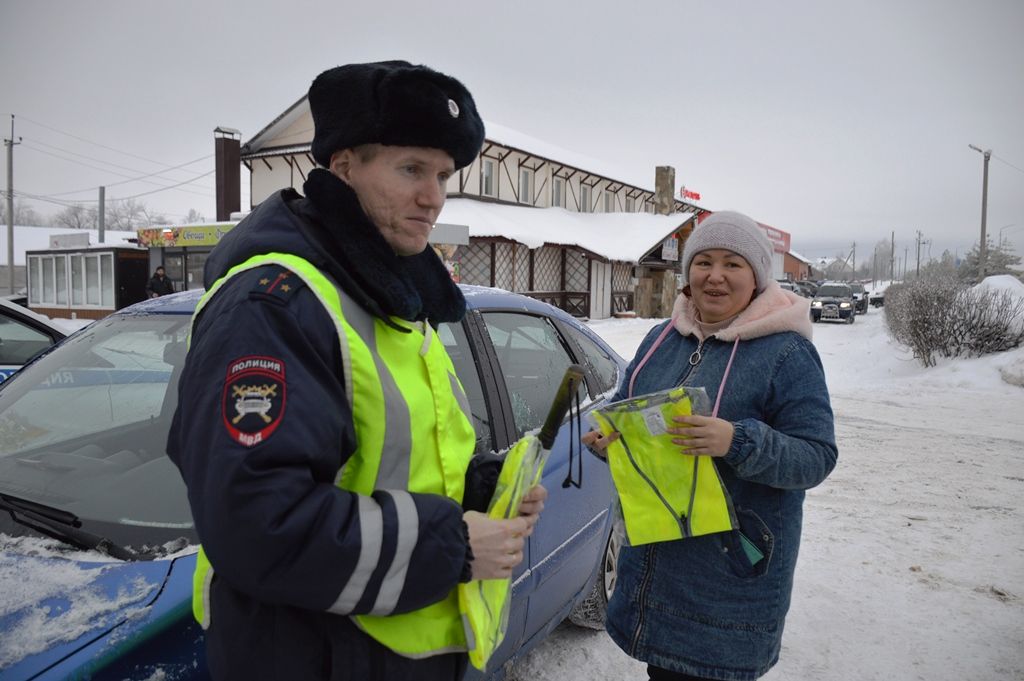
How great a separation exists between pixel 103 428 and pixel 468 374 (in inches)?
58.5

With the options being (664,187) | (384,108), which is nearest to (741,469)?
(384,108)

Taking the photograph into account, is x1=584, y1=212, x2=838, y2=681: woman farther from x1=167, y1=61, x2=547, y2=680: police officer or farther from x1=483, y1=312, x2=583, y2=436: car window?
x1=483, y1=312, x2=583, y2=436: car window

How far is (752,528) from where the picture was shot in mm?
1887

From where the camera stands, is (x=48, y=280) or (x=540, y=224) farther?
(x=540, y=224)

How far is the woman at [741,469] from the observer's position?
1814 mm

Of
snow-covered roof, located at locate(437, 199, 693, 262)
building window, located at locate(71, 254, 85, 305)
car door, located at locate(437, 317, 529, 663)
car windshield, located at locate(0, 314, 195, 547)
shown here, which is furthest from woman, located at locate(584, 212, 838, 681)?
building window, located at locate(71, 254, 85, 305)

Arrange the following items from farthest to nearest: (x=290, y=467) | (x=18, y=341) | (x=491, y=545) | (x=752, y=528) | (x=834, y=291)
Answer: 1. (x=834, y=291)
2. (x=18, y=341)
3. (x=752, y=528)
4. (x=491, y=545)
5. (x=290, y=467)

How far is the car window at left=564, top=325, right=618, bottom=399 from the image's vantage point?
3.60 metres

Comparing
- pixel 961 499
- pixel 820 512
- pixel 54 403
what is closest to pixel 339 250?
pixel 54 403

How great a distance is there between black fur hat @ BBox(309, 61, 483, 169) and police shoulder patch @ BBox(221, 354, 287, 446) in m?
0.49

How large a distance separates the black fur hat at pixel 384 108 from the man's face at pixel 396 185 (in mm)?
26

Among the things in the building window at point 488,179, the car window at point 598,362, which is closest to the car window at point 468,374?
the car window at point 598,362

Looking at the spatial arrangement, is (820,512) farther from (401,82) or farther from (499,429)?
(401,82)

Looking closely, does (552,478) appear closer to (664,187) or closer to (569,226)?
(569,226)
